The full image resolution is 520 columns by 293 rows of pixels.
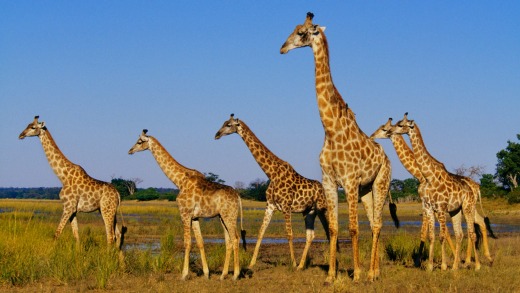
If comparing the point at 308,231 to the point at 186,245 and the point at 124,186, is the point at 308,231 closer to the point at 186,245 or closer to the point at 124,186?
the point at 186,245

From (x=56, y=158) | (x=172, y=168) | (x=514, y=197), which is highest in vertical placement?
(x=514, y=197)

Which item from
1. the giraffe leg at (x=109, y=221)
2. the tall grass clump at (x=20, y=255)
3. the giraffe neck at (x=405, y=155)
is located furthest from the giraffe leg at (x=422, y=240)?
the tall grass clump at (x=20, y=255)

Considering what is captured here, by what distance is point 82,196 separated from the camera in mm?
15547

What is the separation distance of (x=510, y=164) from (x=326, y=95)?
60.4 metres

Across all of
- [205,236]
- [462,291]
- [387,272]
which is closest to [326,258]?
[387,272]

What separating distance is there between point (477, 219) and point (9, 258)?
10247 mm

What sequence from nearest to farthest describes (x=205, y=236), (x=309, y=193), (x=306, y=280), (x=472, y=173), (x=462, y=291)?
(x=462, y=291)
(x=306, y=280)
(x=309, y=193)
(x=205, y=236)
(x=472, y=173)

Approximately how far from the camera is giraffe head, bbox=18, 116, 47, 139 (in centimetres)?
1634

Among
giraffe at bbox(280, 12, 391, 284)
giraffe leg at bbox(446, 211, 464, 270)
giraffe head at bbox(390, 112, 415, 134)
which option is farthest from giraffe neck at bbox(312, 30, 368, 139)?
giraffe leg at bbox(446, 211, 464, 270)

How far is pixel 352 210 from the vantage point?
1141cm

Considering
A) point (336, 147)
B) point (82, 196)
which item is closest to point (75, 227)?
point (82, 196)

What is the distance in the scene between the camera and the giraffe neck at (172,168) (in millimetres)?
Result: 13547

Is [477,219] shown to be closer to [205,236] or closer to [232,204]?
[232,204]

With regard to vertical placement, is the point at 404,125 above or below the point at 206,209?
above
